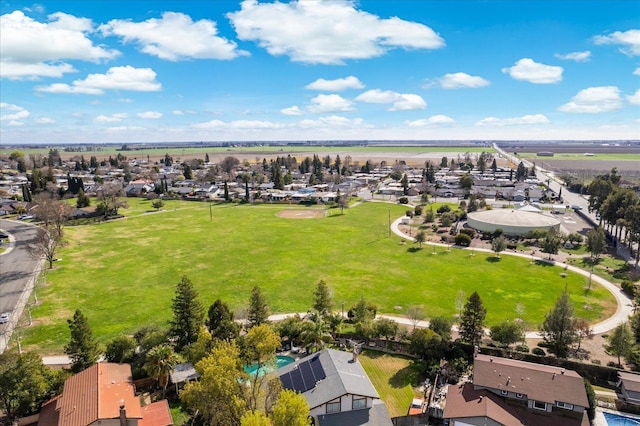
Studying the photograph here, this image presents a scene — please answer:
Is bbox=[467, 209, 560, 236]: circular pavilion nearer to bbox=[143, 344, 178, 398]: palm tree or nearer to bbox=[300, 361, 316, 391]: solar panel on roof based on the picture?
bbox=[300, 361, 316, 391]: solar panel on roof

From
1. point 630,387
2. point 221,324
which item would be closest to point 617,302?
point 630,387

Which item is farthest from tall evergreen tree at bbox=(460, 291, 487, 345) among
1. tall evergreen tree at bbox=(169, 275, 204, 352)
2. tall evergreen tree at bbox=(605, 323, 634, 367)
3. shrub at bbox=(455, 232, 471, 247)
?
shrub at bbox=(455, 232, 471, 247)

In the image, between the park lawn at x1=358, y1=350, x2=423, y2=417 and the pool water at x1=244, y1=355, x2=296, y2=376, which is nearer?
the park lawn at x1=358, y1=350, x2=423, y2=417

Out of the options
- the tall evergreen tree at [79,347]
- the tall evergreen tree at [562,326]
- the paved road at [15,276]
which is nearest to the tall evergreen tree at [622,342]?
the tall evergreen tree at [562,326]

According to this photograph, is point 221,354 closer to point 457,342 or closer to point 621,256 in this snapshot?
point 457,342

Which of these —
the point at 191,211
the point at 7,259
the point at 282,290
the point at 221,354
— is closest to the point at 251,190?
the point at 191,211

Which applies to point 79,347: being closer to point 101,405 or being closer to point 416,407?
point 101,405
